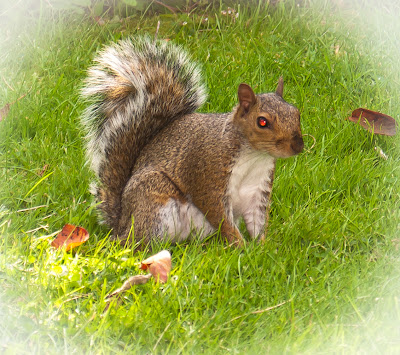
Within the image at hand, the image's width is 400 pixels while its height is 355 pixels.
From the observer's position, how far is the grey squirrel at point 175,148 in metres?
2.08

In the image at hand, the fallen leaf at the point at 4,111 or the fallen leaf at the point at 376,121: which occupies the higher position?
the fallen leaf at the point at 376,121

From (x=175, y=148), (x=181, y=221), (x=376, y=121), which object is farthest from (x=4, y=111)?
(x=376, y=121)

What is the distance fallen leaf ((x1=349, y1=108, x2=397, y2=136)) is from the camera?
272cm

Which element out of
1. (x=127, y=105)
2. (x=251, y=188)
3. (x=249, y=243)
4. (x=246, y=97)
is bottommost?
(x=249, y=243)

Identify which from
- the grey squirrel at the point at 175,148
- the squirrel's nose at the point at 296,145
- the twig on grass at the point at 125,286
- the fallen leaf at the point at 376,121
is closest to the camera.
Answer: the twig on grass at the point at 125,286

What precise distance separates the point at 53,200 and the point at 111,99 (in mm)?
404

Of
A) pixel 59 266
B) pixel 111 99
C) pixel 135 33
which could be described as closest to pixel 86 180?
pixel 111 99

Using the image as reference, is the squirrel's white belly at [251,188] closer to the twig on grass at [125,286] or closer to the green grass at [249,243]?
the green grass at [249,243]

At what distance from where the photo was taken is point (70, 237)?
79.7 inches

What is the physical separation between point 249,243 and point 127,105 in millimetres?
624

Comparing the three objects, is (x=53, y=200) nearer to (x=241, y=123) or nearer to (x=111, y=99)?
(x=111, y=99)

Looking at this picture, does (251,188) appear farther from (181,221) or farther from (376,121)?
(376,121)

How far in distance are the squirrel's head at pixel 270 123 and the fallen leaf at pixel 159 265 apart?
453 mm

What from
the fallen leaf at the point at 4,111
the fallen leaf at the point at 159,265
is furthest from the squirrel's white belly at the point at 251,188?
the fallen leaf at the point at 4,111
